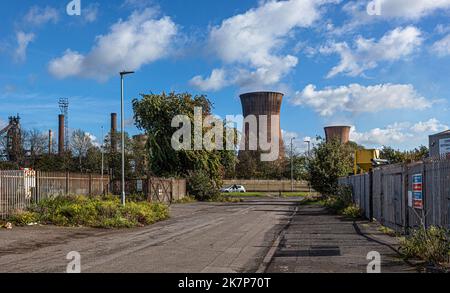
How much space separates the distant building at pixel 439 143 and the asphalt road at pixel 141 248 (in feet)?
27.8

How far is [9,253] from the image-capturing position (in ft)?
42.6

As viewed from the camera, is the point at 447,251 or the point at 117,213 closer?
the point at 447,251

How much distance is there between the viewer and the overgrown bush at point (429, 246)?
10.3m

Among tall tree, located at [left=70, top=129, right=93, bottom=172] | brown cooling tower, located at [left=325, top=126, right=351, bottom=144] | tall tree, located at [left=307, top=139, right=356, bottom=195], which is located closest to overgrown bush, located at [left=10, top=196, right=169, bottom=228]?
tall tree, located at [left=307, top=139, right=356, bottom=195]

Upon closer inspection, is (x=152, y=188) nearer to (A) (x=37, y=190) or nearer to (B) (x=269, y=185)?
(A) (x=37, y=190)

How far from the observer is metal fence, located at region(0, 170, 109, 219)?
20969mm

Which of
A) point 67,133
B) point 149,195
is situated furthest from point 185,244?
point 67,133

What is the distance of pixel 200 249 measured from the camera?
545 inches

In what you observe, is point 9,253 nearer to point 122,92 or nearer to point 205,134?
point 122,92

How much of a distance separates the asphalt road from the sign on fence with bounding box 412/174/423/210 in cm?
413

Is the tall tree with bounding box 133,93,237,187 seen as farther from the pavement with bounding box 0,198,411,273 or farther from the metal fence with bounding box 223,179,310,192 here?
the metal fence with bounding box 223,179,310,192

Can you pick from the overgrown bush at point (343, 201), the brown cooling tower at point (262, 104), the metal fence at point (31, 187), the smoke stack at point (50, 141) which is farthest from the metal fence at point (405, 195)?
the smoke stack at point (50, 141)
